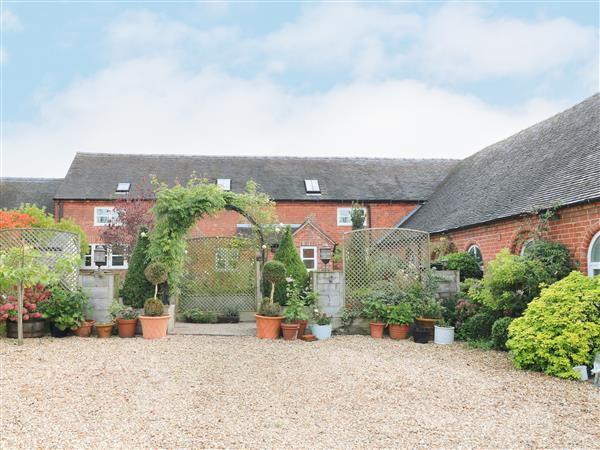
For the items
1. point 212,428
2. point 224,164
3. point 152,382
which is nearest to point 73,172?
point 224,164

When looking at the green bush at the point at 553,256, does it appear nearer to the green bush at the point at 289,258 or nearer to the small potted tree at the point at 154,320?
the green bush at the point at 289,258

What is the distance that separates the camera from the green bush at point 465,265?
515 inches

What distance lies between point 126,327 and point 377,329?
5228 mm

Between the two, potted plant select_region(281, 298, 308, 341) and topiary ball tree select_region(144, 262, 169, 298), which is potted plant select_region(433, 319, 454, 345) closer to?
potted plant select_region(281, 298, 308, 341)

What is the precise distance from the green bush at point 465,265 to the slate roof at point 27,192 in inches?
887

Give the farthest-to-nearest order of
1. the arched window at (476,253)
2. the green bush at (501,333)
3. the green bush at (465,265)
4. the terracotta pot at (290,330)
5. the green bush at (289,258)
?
the green bush at (289,258) → the arched window at (476,253) → the green bush at (465,265) → the terracotta pot at (290,330) → the green bush at (501,333)

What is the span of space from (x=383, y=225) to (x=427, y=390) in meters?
19.9

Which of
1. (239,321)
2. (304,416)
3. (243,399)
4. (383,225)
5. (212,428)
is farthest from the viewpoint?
(383,225)

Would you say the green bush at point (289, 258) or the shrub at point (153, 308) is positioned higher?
the green bush at point (289, 258)

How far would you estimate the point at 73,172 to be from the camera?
82.8 ft

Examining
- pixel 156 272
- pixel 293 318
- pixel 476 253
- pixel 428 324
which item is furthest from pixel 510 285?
pixel 156 272

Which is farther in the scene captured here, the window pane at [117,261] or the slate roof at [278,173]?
the slate roof at [278,173]

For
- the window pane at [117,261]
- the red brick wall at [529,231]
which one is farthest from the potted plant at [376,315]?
the window pane at [117,261]

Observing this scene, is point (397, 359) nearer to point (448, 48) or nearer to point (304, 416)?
point (304, 416)
